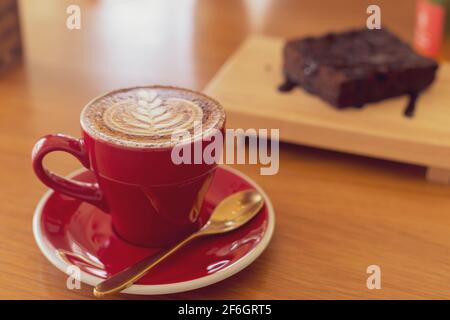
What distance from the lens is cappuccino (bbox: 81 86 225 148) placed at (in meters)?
0.49

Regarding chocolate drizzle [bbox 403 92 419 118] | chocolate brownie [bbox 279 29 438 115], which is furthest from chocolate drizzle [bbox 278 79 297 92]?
chocolate drizzle [bbox 403 92 419 118]

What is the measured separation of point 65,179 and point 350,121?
31cm

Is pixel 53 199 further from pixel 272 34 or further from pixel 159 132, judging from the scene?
pixel 272 34

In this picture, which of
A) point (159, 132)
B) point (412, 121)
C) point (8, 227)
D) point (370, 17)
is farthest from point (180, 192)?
point (370, 17)

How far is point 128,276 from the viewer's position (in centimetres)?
48

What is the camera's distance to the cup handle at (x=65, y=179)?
521 mm

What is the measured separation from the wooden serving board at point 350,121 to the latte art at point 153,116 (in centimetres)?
19

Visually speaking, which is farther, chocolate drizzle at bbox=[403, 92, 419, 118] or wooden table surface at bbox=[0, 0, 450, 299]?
chocolate drizzle at bbox=[403, 92, 419, 118]

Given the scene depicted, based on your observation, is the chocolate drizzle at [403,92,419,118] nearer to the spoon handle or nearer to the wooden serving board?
the wooden serving board

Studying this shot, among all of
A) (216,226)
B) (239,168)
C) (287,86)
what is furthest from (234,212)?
(287,86)

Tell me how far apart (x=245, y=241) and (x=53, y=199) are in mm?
172

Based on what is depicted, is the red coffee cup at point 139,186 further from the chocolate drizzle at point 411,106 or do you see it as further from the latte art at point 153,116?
the chocolate drizzle at point 411,106

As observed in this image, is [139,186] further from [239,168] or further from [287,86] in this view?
[287,86]
